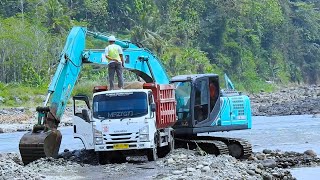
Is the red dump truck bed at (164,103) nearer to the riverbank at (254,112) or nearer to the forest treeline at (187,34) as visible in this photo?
the riverbank at (254,112)

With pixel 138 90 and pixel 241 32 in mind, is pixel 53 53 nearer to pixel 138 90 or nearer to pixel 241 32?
pixel 241 32

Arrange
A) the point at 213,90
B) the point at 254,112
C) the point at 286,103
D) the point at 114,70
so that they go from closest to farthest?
the point at 114,70 → the point at 213,90 → the point at 254,112 → the point at 286,103

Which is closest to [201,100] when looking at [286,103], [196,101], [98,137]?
[196,101]

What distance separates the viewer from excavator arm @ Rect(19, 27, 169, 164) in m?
22.2

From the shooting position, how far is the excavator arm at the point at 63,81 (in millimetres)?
22156

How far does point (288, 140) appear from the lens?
3881cm

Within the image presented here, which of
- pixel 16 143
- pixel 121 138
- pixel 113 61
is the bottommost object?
pixel 16 143

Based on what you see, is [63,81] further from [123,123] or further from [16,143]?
[16,143]

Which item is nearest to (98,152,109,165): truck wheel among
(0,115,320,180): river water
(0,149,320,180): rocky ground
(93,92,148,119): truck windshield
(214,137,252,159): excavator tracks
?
(0,149,320,180): rocky ground

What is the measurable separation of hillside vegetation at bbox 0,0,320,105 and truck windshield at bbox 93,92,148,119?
54142mm

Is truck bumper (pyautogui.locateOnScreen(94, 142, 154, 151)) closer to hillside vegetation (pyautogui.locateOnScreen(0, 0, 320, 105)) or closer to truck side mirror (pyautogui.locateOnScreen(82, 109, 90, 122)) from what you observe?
truck side mirror (pyautogui.locateOnScreen(82, 109, 90, 122))

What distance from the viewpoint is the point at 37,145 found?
22016mm

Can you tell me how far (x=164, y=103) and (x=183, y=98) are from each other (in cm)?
320

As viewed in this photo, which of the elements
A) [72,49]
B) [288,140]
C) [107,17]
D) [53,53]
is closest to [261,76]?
[107,17]
